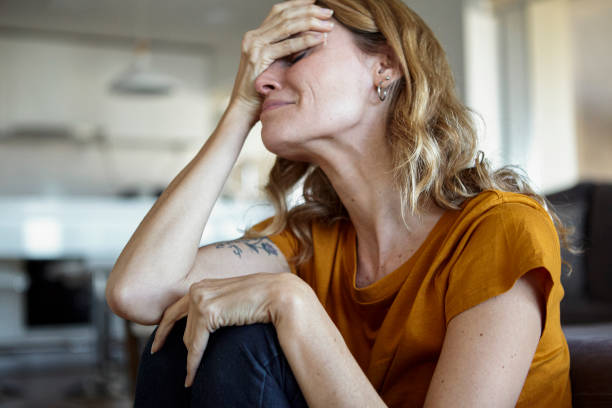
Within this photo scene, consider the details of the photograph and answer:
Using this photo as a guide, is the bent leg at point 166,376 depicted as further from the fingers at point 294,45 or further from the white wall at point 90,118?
the white wall at point 90,118

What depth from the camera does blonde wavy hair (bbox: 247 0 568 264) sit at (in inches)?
45.0

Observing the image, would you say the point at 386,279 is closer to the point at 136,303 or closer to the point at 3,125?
the point at 136,303

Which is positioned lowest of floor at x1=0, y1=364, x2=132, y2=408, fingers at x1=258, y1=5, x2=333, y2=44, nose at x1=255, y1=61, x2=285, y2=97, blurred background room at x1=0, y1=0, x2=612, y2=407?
floor at x1=0, y1=364, x2=132, y2=408

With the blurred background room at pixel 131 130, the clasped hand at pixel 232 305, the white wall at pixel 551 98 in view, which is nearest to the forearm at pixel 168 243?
the clasped hand at pixel 232 305

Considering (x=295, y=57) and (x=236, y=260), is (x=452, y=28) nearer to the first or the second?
(x=295, y=57)

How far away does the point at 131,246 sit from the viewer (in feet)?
A: 4.00

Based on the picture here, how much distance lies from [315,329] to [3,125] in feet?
20.1

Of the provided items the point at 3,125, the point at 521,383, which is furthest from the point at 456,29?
the point at 3,125

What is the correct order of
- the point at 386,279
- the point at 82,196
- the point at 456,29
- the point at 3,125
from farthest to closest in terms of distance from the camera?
the point at 82,196, the point at 3,125, the point at 456,29, the point at 386,279

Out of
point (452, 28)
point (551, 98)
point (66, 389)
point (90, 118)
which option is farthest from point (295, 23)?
point (90, 118)

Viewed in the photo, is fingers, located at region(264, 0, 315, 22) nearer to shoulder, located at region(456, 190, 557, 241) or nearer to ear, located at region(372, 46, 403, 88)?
ear, located at region(372, 46, 403, 88)

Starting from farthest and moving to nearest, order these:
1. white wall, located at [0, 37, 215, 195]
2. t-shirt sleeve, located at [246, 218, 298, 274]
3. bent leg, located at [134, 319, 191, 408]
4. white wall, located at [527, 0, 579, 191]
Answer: white wall, located at [0, 37, 215, 195] → white wall, located at [527, 0, 579, 191] → t-shirt sleeve, located at [246, 218, 298, 274] → bent leg, located at [134, 319, 191, 408]

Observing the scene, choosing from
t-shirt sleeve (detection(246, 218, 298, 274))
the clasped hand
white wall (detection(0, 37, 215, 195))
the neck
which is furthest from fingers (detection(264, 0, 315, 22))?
white wall (detection(0, 37, 215, 195))

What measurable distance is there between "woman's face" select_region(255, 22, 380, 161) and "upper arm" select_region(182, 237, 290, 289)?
0.22 metres
